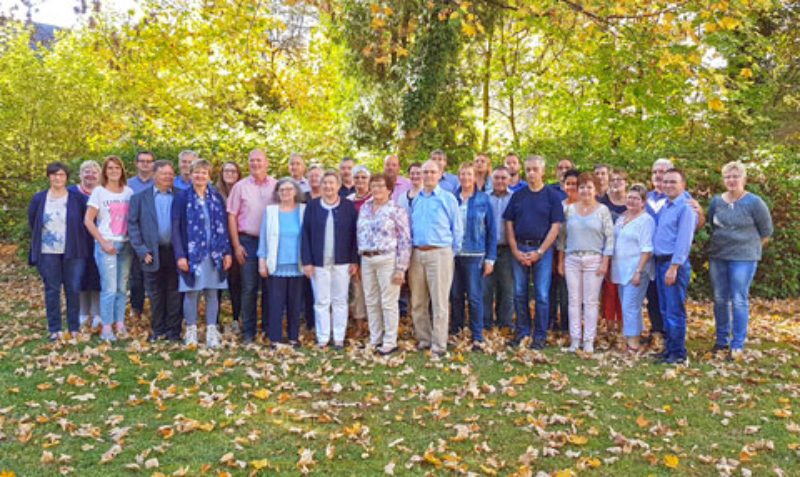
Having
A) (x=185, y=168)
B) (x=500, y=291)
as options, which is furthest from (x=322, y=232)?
(x=500, y=291)

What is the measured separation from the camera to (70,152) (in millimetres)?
16828

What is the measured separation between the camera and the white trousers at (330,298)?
762cm

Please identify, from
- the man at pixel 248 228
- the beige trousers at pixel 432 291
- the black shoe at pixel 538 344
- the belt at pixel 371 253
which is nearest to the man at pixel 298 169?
the man at pixel 248 228

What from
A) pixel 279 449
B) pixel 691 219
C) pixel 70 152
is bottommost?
pixel 279 449

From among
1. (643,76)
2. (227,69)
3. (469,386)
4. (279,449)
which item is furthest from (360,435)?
(227,69)

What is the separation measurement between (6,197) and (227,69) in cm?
703

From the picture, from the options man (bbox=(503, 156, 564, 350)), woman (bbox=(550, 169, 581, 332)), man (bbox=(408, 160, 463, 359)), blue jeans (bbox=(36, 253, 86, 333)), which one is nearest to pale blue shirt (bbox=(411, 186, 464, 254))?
man (bbox=(408, 160, 463, 359))

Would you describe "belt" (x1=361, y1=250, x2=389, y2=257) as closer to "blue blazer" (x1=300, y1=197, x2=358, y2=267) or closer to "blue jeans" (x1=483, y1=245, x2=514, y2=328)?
"blue blazer" (x1=300, y1=197, x2=358, y2=267)

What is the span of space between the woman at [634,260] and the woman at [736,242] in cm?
80

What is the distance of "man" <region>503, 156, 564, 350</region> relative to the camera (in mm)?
7477

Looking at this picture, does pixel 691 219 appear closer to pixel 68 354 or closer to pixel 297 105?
pixel 68 354

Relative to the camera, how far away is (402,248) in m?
7.27

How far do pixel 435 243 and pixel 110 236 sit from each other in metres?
4.07

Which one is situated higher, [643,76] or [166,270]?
[643,76]
